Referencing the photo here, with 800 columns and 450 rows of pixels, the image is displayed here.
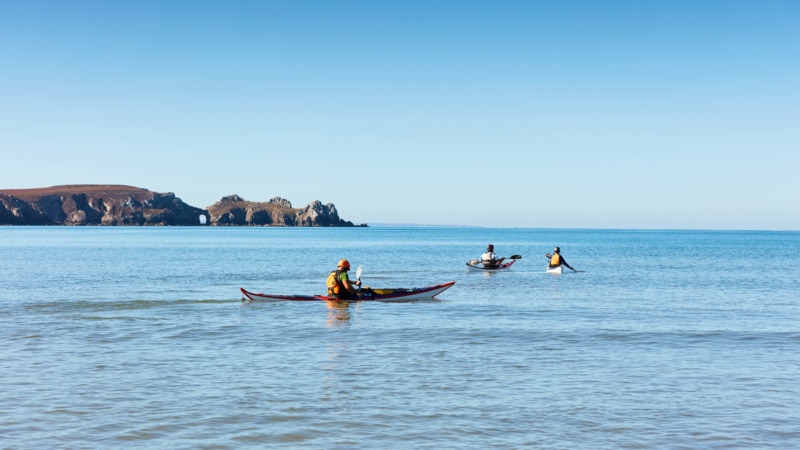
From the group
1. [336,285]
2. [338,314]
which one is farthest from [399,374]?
[336,285]

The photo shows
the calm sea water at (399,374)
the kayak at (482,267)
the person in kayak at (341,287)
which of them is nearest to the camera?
the calm sea water at (399,374)

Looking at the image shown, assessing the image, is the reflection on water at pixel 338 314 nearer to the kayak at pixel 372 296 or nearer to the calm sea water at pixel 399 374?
the calm sea water at pixel 399 374

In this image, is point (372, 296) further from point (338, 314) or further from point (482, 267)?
point (482, 267)

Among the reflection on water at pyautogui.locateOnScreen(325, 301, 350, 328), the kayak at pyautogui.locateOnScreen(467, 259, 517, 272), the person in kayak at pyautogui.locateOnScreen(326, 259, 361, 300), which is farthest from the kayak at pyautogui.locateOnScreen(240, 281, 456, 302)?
the kayak at pyautogui.locateOnScreen(467, 259, 517, 272)

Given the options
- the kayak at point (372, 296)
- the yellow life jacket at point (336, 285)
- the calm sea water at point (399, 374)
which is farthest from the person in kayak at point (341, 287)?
the calm sea water at point (399, 374)

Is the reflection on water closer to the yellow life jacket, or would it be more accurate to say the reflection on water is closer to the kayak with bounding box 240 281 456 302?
the yellow life jacket

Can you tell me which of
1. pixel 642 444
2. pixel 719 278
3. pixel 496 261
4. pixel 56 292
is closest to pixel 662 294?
pixel 719 278

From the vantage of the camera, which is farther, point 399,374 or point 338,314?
point 338,314

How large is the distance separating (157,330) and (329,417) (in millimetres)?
13079

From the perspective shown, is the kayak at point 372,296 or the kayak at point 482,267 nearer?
the kayak at point 372,296

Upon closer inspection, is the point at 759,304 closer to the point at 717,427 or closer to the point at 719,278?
the point at 719,278

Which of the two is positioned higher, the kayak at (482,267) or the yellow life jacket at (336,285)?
the yellow life jacket at (336,285)

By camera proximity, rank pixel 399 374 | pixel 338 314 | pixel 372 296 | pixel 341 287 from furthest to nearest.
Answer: pixel 372 296 < pixel 341 287 < pixel 338 314 < pixel 399 374

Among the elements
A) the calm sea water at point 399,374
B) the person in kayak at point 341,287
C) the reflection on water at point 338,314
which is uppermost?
the person in kayak at point 341,287
